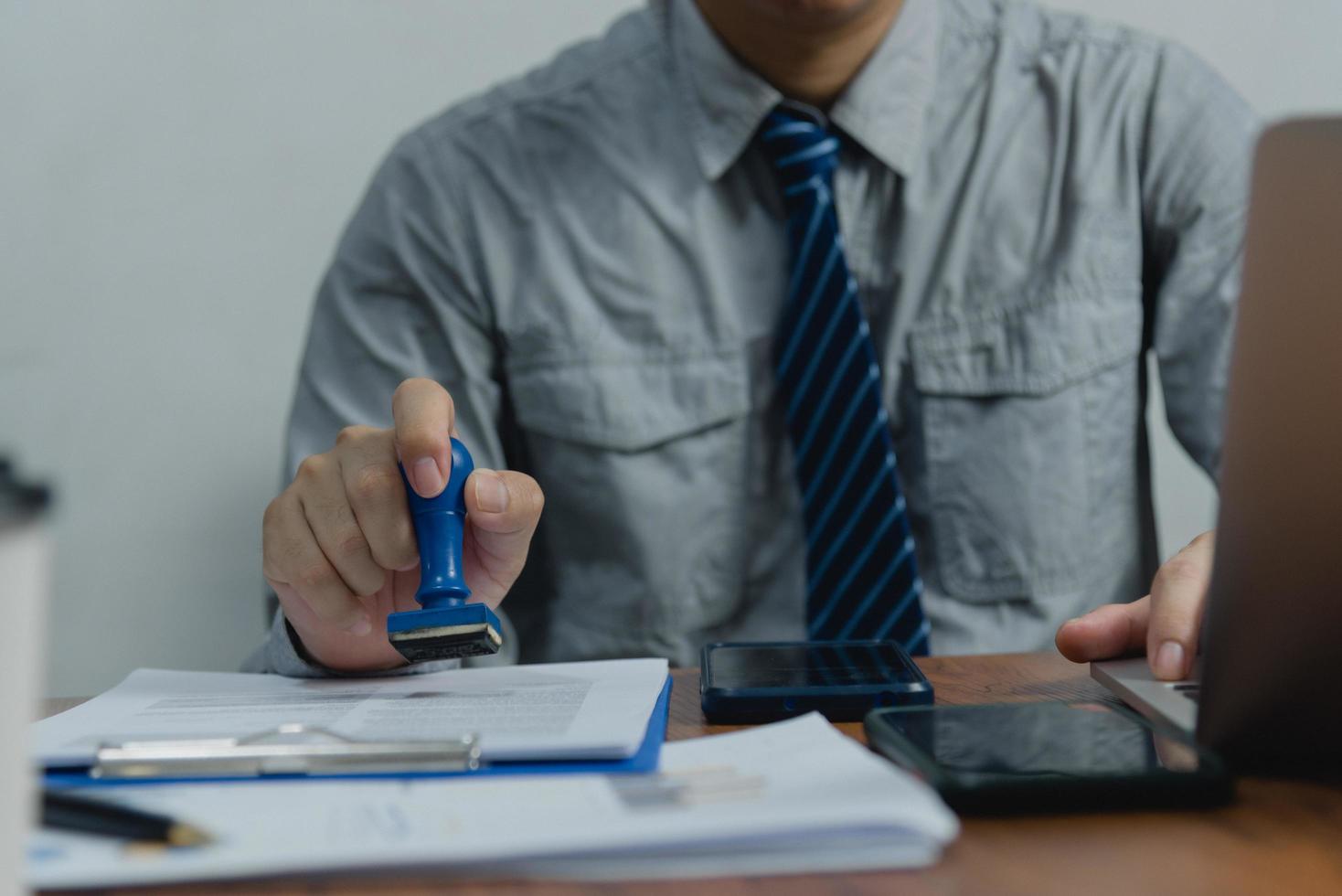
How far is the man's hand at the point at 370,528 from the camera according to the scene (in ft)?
1.87

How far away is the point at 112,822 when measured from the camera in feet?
1.09

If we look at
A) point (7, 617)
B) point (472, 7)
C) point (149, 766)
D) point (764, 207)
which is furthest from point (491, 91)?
point (7, 617)

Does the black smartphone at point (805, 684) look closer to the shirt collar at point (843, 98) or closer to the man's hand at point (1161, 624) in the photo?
the man's hand at point (1161, 624)

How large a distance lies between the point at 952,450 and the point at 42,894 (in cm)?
81

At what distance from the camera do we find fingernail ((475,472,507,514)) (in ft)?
1.88

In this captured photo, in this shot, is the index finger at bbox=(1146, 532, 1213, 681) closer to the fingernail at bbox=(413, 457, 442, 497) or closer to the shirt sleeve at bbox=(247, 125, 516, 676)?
the fingernail at bbox=(413, 457, 442, 497)

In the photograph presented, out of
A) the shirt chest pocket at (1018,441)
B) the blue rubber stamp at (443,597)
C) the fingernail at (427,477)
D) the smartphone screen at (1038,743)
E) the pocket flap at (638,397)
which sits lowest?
the shirt chest pocket at (1018,441)

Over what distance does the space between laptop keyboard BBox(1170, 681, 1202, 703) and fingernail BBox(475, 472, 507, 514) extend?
12.9 inches

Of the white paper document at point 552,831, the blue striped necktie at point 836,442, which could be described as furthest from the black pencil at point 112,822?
the blue striped necktie at point 836,442

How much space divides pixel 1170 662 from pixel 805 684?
16 cm

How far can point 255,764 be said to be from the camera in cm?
40

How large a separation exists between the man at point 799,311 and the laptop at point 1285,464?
56cm

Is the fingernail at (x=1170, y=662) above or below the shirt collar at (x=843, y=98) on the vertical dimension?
below

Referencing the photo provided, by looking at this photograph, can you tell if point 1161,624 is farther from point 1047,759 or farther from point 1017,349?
point 1017,349
